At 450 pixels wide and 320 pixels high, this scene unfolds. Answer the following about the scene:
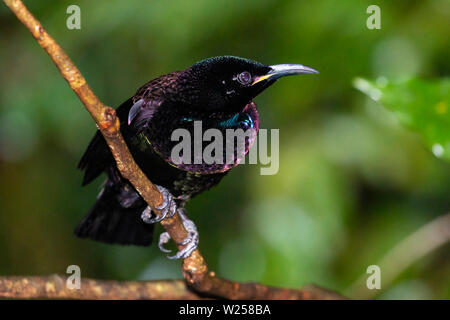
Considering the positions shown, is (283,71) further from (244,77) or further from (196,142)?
(196,142)

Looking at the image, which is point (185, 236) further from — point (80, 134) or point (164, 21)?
point (80, 134)

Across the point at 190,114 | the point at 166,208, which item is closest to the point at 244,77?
the point at 190,114

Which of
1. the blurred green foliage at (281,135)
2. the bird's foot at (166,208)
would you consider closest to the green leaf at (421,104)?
the bird's foot at (166,208)

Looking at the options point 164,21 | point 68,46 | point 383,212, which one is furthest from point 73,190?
point 383,212

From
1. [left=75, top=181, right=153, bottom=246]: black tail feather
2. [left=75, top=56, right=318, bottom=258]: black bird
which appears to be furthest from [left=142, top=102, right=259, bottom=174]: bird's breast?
[left=75, top=181, right=153, bottom=246]: black tail feather

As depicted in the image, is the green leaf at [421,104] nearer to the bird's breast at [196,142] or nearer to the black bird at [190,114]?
the black bird at [190,114]

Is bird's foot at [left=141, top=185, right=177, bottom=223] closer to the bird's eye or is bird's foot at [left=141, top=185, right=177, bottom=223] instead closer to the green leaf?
the bird's eye

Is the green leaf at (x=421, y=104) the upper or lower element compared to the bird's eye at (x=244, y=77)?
lower
